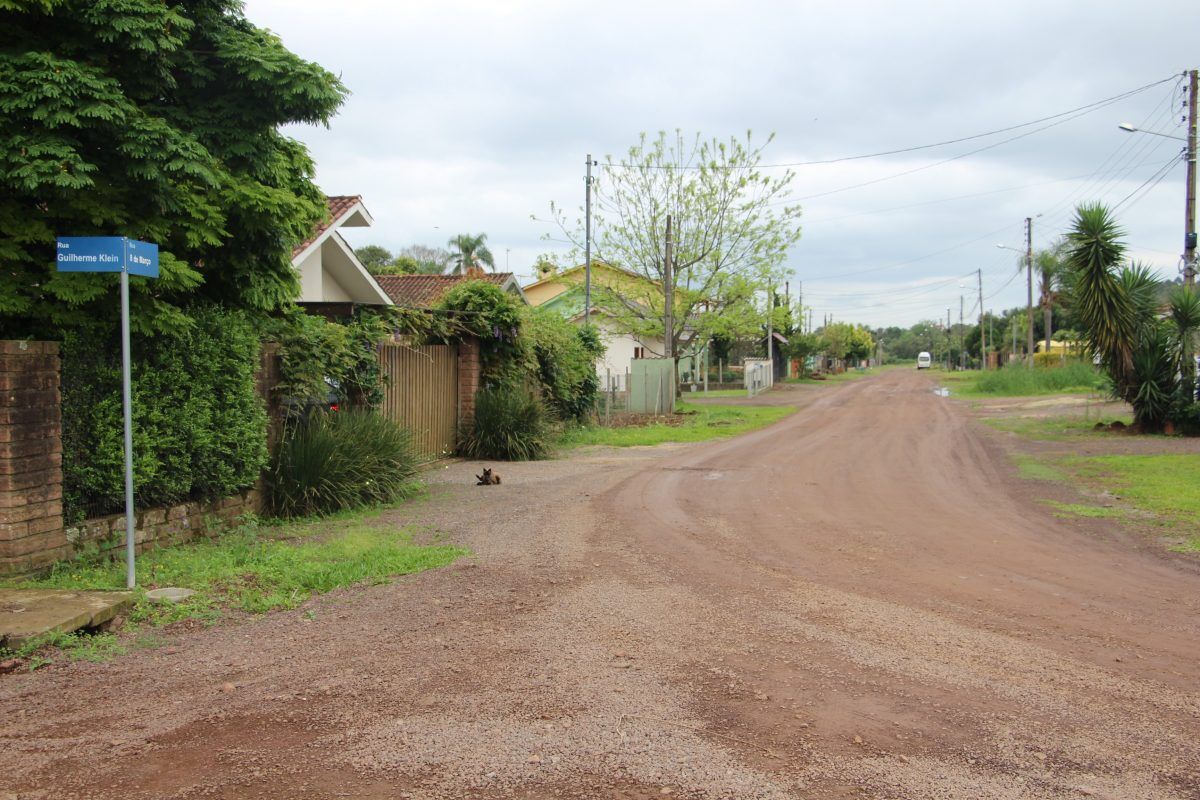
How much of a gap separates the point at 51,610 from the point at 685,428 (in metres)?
19.6

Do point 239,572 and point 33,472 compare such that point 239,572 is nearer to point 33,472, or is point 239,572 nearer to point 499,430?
point 33,472

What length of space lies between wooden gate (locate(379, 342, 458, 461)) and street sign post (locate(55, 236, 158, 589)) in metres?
6.04

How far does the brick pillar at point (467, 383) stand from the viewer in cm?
1633

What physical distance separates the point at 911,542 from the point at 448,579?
4.60 meters

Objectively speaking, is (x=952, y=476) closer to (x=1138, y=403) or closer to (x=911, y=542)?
(x=911, y=542)

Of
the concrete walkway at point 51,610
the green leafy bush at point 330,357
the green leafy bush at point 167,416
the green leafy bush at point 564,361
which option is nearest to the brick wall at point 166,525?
the green leafy bush at point 167,416

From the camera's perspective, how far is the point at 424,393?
1482cm

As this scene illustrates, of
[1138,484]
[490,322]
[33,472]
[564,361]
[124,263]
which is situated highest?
[490,322]

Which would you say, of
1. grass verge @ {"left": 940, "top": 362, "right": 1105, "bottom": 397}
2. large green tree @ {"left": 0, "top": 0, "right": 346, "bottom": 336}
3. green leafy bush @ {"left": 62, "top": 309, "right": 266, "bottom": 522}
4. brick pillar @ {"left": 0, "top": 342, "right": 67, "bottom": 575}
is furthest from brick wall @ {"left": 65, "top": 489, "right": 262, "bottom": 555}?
grass verge @ {"left": 940, "top": 362, "right": 1105, "bottom": 397}

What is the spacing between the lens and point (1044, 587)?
23.5 ft

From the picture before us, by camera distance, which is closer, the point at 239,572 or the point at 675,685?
the point at 675,685

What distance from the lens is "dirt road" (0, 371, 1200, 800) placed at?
3.84 meters

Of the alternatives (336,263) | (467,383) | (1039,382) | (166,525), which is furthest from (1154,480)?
(1039,382)

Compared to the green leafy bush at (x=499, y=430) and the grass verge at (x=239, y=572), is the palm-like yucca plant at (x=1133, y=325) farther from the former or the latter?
the grass verge at (x=239, y=572)
